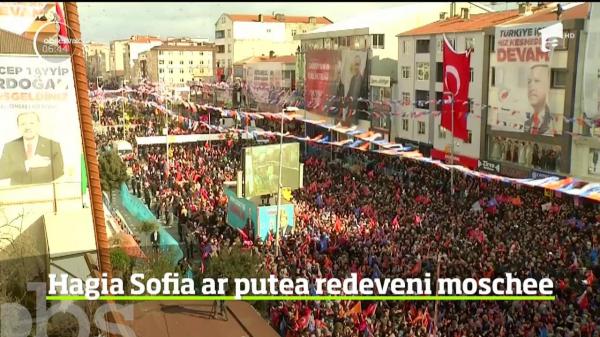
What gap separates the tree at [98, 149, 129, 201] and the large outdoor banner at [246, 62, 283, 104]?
1257 inches

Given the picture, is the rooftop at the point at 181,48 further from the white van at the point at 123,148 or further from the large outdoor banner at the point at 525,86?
the large outdoor banner at the point at 525,86

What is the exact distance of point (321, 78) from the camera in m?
47.0

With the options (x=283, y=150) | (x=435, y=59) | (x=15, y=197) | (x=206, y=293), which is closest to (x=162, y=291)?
(x=206, y=293)

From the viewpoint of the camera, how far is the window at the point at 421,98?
3782 centimetres

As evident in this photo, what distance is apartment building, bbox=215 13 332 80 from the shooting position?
3066 inches

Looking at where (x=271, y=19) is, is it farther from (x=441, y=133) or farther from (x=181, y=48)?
(x=441, y=133)

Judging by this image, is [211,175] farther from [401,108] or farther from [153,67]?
[153,67]

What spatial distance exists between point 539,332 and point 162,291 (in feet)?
27.6

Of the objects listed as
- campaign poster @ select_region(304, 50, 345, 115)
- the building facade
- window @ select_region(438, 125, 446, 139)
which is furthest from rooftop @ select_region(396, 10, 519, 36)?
the building facade

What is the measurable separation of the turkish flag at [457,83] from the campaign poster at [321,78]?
53.0 ft

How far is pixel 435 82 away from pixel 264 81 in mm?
29670

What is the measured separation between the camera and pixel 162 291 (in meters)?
14.4

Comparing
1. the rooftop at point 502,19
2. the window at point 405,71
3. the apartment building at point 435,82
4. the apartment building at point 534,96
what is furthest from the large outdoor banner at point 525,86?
the window at point 405,71

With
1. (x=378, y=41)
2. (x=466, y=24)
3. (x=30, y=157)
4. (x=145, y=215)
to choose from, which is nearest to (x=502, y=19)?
(x=466, y=24)
